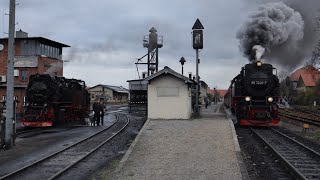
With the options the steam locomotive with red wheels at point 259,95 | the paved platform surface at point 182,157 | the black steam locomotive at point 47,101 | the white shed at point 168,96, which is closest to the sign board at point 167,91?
the white shed at point 168,96

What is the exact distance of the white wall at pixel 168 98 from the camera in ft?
85.0

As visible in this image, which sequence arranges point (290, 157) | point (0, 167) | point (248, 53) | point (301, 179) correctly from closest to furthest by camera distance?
point (301, 179) < point (0, 167) < point (290, 157) < point (248, 53)

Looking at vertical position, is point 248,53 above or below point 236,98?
above

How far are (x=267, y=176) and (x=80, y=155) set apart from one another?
598cm

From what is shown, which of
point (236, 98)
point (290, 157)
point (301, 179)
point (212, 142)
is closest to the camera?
point (301, 179)

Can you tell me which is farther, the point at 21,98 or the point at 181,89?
the point at 21,98

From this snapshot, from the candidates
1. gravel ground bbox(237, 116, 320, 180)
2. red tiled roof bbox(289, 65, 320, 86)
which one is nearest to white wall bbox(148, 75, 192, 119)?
gravel ground bbox(237, 116, 320, 180)

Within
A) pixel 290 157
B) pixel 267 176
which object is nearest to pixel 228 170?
pixel 267 176

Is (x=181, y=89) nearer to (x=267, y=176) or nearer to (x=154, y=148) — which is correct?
(x=154, y=148)

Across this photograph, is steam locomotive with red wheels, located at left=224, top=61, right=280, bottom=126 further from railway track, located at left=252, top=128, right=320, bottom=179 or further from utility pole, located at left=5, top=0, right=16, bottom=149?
utility pole, located at left=5, top=0, right=16, bottom=149

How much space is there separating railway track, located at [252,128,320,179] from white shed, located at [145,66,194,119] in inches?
341

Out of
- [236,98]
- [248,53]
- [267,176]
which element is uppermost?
[248,53]

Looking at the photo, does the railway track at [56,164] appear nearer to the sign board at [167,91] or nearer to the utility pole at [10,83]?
the utility pole at [10,83]

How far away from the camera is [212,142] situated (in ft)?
47.8
